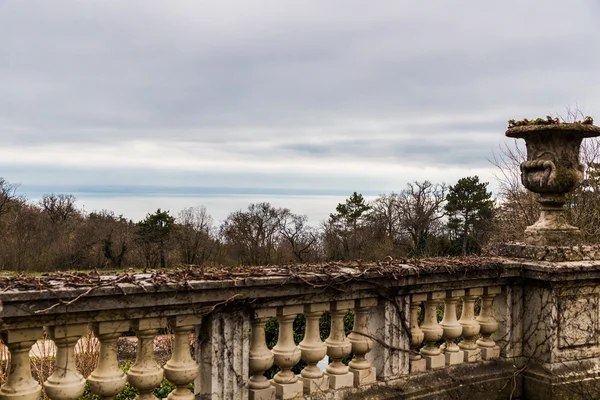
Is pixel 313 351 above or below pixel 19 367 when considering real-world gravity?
below

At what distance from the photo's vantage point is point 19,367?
2.50 metres

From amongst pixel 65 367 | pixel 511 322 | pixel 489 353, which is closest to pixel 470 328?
pixel 489 353

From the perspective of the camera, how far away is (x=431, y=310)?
4129 mm

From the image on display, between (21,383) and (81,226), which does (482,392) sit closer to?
(21,383)

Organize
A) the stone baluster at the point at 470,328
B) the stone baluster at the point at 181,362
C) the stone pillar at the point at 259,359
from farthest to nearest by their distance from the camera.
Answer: the stone baluster at the point at 470,328
the stone pillar at the point at 259,359
the stone baluster at the point at 181,362

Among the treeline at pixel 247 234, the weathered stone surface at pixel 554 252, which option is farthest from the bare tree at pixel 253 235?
the weathered stone surface at pixel 554 252

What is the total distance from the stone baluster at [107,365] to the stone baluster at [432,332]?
233 centimetres

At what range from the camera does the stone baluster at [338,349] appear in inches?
141

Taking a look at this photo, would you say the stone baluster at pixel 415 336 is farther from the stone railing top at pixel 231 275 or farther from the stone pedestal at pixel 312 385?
the stone pedestal at pixel 312 385

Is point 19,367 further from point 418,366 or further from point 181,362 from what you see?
point 418,366

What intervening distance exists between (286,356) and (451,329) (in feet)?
5.27

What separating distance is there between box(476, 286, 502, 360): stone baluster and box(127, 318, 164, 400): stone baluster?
2.86 meters

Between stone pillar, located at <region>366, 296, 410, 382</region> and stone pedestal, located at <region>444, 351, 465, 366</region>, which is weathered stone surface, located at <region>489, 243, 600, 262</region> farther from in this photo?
stone pillar, located at <region>366, 296, 410, 382</region>

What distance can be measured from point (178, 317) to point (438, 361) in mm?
2239
